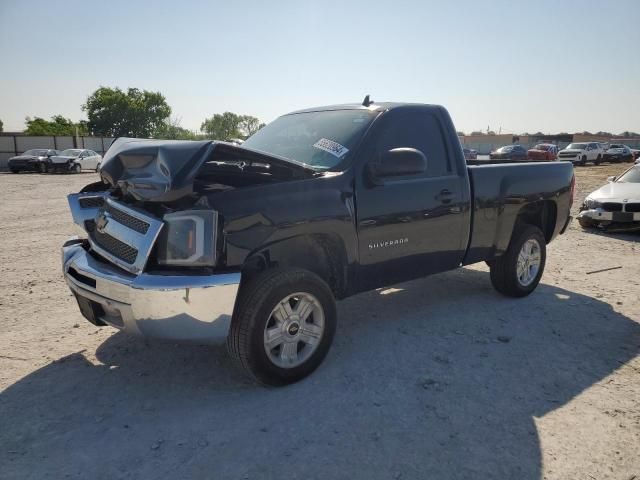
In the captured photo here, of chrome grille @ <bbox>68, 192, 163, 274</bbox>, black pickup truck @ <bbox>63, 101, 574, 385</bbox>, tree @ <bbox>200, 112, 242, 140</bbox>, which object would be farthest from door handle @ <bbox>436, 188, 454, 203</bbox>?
tree @ <bbox>200, 112, 242, 140</bbox>

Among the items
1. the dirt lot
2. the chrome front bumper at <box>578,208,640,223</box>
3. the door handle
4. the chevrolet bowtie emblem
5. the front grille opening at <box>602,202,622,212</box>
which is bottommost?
the dirt lot

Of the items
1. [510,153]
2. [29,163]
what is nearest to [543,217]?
[29,163]

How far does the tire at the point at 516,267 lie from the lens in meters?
5.14

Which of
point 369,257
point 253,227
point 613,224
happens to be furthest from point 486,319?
point 613,224

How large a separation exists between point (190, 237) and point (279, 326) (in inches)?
33.0

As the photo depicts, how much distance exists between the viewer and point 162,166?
295 centimetres

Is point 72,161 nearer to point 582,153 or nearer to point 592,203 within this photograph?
point 592,203

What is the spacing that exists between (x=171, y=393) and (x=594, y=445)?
8.32 feet

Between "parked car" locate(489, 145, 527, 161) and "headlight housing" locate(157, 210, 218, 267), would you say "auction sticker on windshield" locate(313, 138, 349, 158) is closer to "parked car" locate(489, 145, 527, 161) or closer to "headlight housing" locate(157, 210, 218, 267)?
"headlight housing" locate(157, 210, 218, 267)

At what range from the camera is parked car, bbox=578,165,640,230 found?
29.2 feet

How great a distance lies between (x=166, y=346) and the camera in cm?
400

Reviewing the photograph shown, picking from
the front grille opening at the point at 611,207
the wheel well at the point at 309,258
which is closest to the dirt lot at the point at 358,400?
the wheel well at the point at 309,258

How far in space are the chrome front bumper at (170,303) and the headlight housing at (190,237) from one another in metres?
0.11

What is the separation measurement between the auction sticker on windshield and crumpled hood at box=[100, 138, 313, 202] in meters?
0.46
